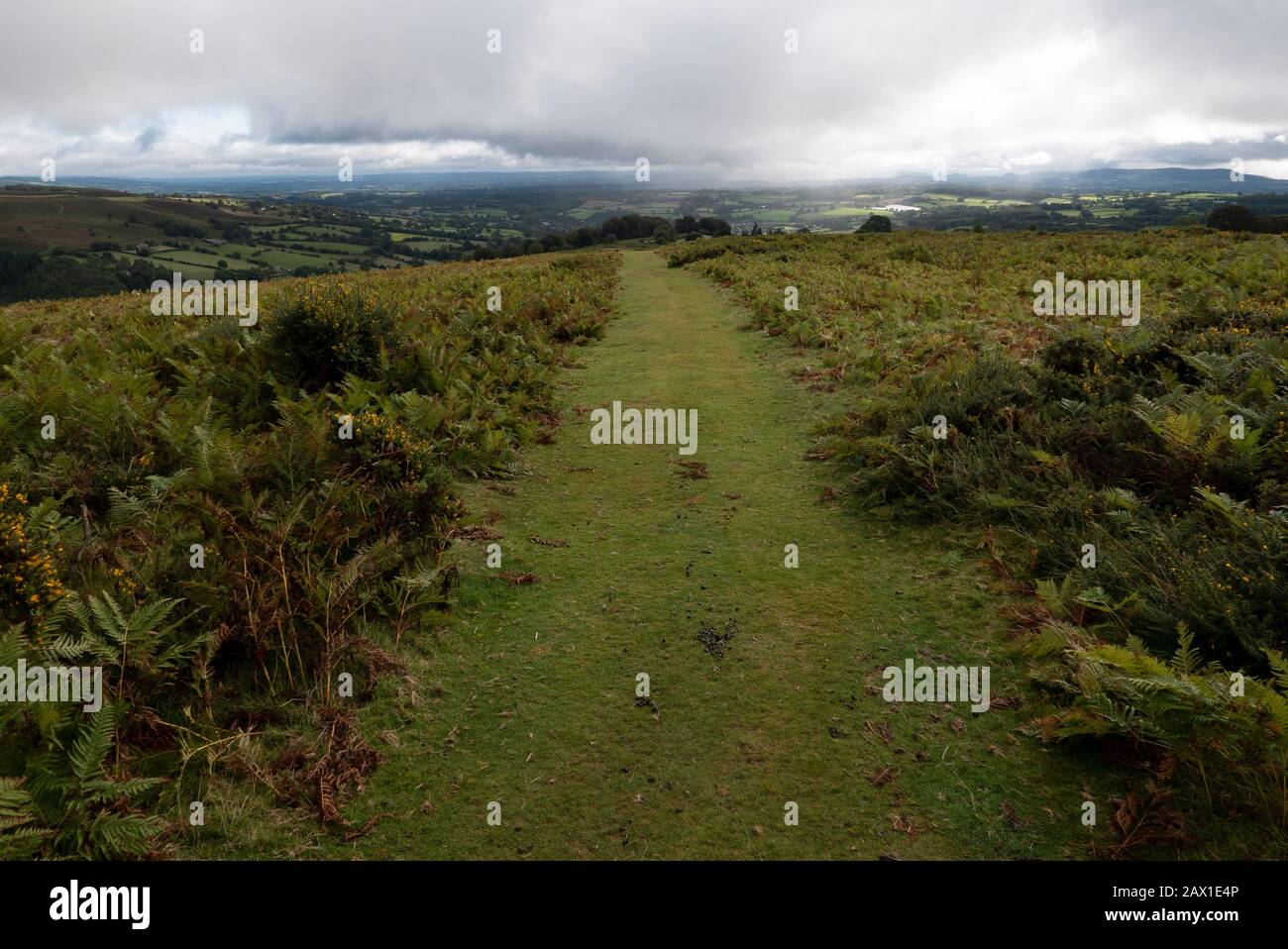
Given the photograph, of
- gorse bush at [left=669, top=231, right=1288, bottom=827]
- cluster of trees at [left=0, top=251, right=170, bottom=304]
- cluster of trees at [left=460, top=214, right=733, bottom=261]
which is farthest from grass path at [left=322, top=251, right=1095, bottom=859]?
cluster of trees at [left=460, top=214, right=733, bottom=261]

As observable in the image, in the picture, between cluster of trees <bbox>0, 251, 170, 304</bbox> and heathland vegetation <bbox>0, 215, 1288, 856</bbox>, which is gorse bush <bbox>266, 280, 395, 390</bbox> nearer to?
heathland vegetation <bbox>0, 215, 1288, 856</bbox>

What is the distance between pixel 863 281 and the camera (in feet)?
82.5

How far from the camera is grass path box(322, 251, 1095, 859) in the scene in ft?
12.0

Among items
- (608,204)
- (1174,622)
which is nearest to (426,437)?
(1174,622)

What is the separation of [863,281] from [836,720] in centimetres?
2370

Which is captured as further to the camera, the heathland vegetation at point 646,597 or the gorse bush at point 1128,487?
the gorse bush at point 1128,487

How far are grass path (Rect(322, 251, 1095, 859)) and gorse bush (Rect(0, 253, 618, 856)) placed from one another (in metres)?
0.61

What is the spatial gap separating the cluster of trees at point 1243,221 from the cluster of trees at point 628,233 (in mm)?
42638

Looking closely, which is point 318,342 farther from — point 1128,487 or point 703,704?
point 1128,487

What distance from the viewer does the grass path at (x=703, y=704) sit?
12.0 feet

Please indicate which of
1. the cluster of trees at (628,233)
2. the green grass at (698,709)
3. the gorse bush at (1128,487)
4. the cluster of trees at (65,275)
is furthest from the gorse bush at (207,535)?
the cluster of trees at (628,233)

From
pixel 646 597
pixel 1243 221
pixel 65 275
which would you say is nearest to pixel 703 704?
pixel 646 597

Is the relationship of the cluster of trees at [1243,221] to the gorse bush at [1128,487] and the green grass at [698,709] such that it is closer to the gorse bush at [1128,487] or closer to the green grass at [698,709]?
the gorse bush at [1128,487]

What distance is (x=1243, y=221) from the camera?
4241cm
